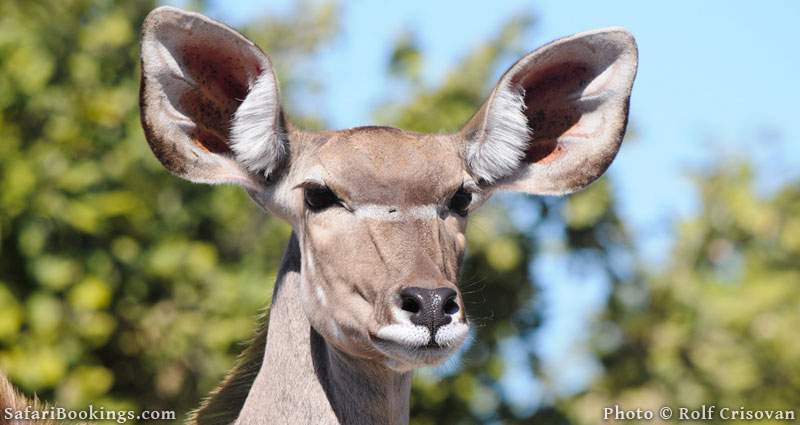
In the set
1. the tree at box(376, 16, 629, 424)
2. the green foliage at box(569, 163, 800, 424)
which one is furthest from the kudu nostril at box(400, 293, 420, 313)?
the green foliage at box(569, 163, 800, 424)

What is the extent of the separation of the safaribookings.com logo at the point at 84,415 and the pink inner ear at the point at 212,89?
1.24 metres

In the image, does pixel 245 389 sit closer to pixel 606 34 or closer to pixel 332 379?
pixel 332 379

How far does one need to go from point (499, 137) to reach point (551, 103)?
0.36 m

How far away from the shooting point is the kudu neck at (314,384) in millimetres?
5121

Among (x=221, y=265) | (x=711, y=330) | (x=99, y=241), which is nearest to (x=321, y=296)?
(x=99, y=241)

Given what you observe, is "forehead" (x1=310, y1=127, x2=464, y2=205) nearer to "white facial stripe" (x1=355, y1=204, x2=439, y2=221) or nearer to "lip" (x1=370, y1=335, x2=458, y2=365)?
"white facial stripe" (x1=355, y1=204, x2=439, y2=221)

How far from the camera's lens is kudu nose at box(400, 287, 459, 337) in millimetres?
4633

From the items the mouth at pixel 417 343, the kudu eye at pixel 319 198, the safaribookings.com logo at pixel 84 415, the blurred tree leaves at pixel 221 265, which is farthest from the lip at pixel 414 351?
the blurred tree leaves at pixel 221 265

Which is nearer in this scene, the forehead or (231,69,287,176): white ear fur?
the forehead

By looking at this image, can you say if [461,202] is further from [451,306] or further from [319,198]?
[451,306]

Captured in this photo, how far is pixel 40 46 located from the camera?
376 inches

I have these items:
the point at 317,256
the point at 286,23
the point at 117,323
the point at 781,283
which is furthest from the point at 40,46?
the point at 286,23

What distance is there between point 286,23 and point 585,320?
330 inches

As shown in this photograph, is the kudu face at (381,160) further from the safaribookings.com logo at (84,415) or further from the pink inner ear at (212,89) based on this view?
the safaribookings.com logo at (84,415)
